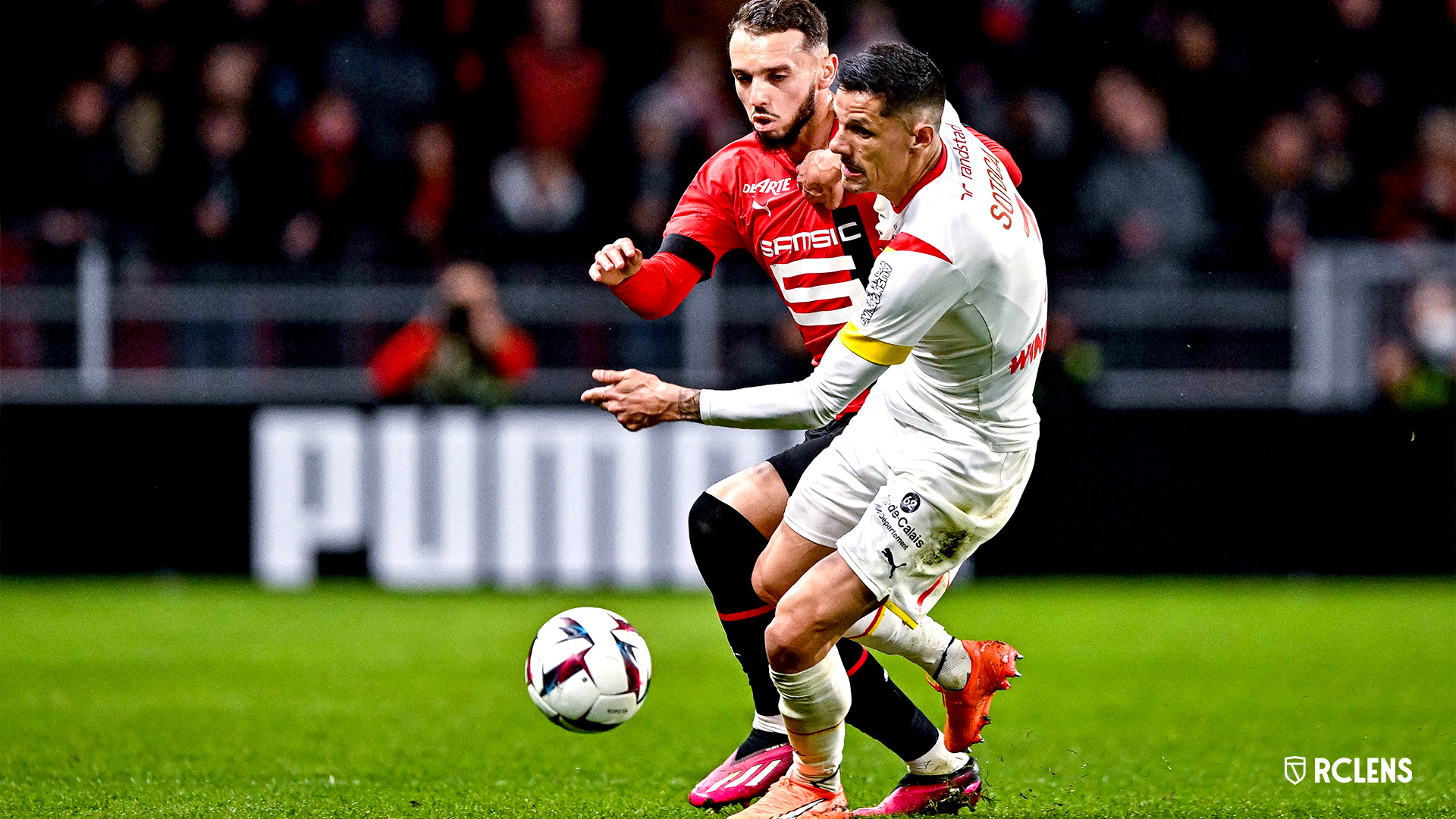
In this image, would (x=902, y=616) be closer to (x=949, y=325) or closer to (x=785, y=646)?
(x=785, y=646)

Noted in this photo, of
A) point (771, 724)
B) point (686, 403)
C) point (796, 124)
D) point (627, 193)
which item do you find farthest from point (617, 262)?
point (627, 193)

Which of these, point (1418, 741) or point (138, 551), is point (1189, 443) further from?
point (138, 551)

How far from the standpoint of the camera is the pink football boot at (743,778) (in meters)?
5.38

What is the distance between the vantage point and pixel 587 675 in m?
5.30

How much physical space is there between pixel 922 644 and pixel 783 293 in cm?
121

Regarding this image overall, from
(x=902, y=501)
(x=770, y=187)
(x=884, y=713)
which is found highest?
(x=770, y=187)

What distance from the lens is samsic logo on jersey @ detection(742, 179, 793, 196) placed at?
18.0 ft

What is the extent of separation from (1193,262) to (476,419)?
498 cm

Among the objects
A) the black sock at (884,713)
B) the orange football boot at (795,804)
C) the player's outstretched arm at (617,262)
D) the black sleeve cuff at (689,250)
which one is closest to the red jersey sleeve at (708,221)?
the black sleeve cuff at (689,250)

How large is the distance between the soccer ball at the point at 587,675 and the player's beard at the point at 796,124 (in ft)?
5.22

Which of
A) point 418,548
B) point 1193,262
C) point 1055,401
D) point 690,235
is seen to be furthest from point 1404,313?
point 690,235

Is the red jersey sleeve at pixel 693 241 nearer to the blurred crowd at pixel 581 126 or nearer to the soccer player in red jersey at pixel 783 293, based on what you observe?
the soccer player in red jersey at pixel 783 293

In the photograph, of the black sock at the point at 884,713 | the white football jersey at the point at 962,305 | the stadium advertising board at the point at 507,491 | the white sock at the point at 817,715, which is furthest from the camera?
the stadium advertising board at the point at 507,491

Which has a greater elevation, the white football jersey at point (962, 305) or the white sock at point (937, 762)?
the white football jersey at point (962, 305)
